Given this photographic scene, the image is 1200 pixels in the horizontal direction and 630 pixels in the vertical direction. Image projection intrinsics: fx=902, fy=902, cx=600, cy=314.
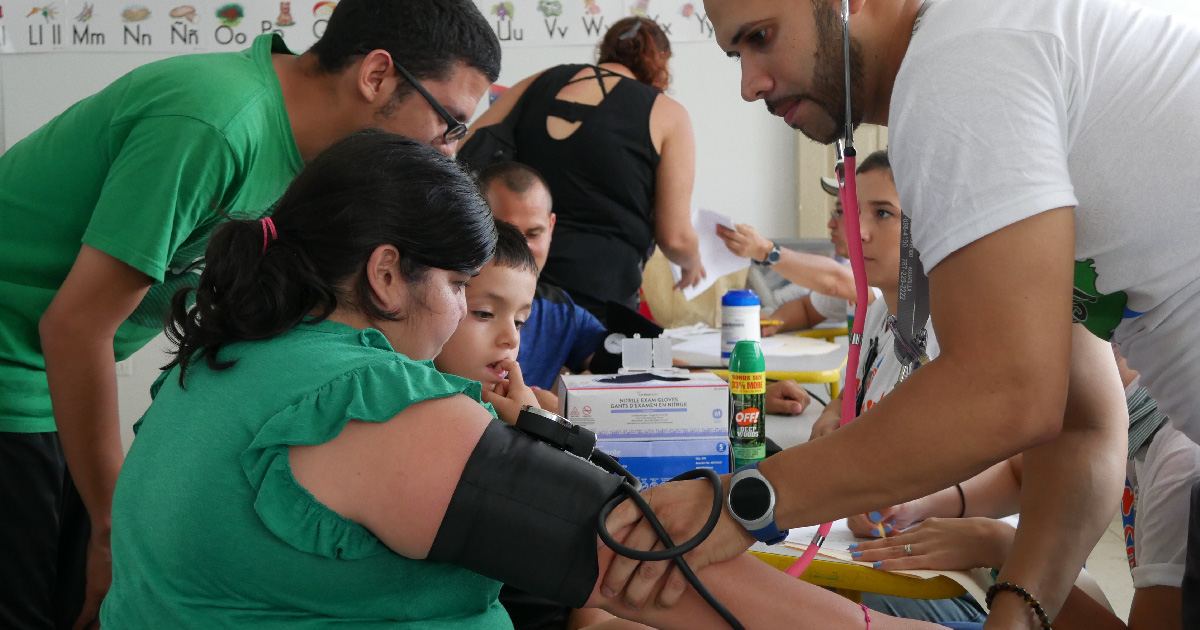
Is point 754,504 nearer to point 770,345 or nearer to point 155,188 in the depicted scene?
point 155,188

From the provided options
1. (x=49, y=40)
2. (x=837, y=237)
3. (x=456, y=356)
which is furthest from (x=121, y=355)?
(x=49, y=40)

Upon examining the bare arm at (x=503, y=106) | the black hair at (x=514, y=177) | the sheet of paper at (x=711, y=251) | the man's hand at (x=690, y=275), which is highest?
the bare arm at (x=503, y=106)

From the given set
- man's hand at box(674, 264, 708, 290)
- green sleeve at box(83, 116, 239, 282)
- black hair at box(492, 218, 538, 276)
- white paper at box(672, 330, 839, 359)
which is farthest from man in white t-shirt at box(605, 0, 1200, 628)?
man's hand at box(674, 264, 708, 290)

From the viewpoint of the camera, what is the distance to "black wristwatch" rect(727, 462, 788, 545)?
2.72 ft

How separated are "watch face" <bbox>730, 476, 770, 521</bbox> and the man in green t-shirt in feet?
2.44

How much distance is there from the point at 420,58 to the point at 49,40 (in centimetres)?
389

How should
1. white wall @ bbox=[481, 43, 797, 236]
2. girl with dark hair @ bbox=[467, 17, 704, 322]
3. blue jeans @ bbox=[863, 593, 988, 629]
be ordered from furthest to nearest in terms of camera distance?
1. white wall @ bbox=[481, 43, 797, 236]
2. girl with dark hair @ bbox=[467, 17, 704, 322]
3. blue jeans @ bbox=[863, 593, 988, 629]

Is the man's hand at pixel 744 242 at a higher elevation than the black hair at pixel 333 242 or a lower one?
lower

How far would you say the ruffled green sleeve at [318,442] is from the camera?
74cm

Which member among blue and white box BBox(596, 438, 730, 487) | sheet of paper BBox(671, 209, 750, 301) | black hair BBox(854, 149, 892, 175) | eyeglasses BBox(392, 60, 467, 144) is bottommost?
blue and white box BBox(596, 438, 730, 487)

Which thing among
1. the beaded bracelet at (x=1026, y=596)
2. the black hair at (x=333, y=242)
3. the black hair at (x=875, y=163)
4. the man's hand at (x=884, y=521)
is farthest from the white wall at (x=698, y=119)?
the black hair at (x=333, y=242)

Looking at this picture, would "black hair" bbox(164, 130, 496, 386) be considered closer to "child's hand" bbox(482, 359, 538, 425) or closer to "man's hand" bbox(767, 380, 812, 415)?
"child's hand" bbox(482, 359, 538, 425)

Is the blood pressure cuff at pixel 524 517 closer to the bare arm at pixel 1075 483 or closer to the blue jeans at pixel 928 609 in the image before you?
the bare arm at pixel 1075 483

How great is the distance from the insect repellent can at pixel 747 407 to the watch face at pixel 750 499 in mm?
617
